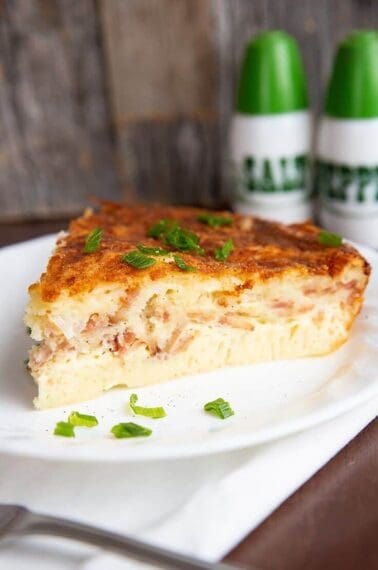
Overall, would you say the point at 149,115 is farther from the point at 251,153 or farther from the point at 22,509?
the point at 22,509

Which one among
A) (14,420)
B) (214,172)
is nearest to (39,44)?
(214,172)

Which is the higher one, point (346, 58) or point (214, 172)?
point (346, 58)

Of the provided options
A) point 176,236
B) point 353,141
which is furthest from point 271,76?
point 176,236

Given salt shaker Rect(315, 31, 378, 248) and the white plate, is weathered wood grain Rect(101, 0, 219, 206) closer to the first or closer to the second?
salt shaker Rect(315, 31, 378, 248)

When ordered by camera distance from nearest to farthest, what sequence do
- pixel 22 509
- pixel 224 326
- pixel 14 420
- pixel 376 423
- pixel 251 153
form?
pixel 22 509
pixel 14 420
pixel 376 423
pixel 224 326
pixel 251 153

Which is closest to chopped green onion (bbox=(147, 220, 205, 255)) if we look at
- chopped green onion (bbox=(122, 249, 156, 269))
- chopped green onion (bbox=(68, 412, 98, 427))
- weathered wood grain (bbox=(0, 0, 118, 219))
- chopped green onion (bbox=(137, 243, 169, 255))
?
chopped green onion (bbox=(137, 243, 169, 255))
